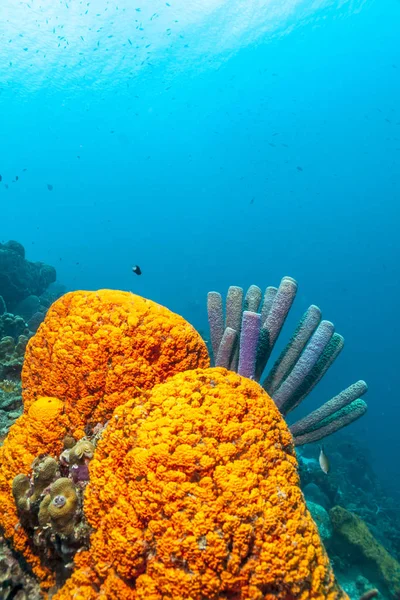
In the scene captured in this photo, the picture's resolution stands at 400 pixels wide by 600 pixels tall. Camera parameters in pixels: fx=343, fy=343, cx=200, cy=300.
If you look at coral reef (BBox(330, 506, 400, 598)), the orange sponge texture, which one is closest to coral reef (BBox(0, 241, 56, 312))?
the orange sponge texture

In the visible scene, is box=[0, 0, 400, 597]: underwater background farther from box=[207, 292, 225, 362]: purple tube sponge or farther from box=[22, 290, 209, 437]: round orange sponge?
box=[22, 290, 209, 437]: round orange sponge

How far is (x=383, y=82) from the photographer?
7906cm

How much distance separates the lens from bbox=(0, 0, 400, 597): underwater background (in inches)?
1778

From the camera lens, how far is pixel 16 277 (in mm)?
14273

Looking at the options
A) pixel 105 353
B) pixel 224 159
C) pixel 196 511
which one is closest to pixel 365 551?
pixel 196 511

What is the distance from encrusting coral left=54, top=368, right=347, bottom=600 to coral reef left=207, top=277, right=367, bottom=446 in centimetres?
151

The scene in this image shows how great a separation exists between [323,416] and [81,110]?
92012 millimetres

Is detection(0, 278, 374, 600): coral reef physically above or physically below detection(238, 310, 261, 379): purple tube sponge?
below

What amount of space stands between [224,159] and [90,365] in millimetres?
129669

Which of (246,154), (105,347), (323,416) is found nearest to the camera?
(105,347)

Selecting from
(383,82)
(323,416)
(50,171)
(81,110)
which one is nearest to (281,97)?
(383,82)

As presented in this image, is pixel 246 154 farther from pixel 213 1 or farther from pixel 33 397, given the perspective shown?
pixel 33 397

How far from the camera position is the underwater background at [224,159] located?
45.2 meters

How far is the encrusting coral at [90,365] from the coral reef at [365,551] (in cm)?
695
